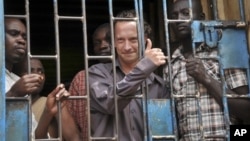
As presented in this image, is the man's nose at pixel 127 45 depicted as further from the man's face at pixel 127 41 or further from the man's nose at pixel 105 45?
the man's nose at pixel 105 45

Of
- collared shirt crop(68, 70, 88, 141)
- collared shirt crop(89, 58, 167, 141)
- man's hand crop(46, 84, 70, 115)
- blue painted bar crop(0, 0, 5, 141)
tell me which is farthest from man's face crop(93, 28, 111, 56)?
blue painted bar crop(0, 0, 5, 141)

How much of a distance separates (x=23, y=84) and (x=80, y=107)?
0.54 metres

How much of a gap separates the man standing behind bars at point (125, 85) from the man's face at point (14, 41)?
0.41m

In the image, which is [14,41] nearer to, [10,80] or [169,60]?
[10,80]

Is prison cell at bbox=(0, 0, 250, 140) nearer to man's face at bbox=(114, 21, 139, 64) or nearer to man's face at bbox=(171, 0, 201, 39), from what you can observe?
man's face at bbox=(114, 21, 139, 64)

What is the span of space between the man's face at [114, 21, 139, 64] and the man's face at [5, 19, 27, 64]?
530 millimetres

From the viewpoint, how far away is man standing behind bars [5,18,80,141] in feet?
10.1

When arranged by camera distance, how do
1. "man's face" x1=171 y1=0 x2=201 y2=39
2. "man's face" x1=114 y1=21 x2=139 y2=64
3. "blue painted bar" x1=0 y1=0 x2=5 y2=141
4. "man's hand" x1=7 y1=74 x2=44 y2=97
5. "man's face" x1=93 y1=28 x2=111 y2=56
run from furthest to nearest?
"man's face" x1=93 y1=28 x2=111 y2=56
"man's face" x1=171 y1=0 x2=201 y2=39
"man's face" x1=114 y1=21 x2=139 y2=64
"man's hand" x1=7 y1=74 x2=44 y2=97
"blue painted bar" x1=0 y1=0 x2=5 y2=141

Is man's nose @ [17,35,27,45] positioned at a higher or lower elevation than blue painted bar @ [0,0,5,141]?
higher

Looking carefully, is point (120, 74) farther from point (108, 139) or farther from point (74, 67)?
point (74, 67)

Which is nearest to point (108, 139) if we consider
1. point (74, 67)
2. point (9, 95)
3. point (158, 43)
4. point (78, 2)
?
point (9, 95)

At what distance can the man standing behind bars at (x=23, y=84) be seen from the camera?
308cm

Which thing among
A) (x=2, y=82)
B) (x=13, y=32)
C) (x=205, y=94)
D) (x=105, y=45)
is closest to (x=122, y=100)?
(x=205, y=94)

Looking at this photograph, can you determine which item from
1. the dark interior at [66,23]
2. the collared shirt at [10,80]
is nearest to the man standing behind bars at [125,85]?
the collared shirt at [10,80]
